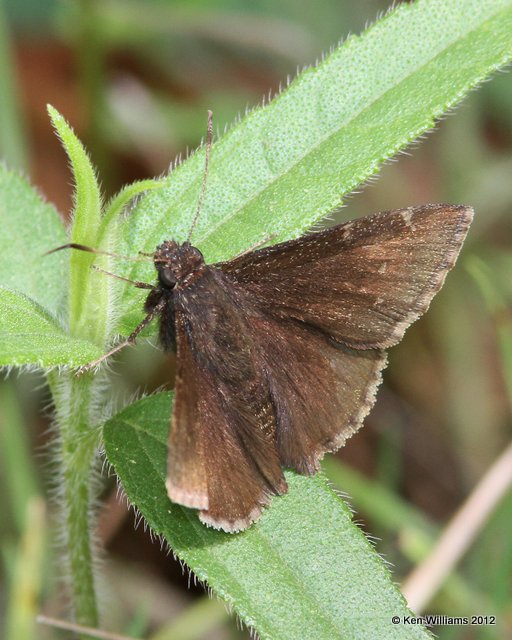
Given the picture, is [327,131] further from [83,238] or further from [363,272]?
[83,238]

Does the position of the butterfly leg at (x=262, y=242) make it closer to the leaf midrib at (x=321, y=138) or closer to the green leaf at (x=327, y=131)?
the green leaf at (x=327, y=131)

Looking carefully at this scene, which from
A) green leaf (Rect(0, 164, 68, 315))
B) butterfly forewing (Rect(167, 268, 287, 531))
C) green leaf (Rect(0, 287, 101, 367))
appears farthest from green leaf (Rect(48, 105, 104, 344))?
green leaf (Rect(0, 164, 68, 315))

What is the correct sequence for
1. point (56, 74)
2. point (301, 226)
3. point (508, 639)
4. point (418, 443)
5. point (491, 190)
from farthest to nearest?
point (56, 74) < point (491, 190) < point (418, 443) < point (508, 639) < point (301, 226)

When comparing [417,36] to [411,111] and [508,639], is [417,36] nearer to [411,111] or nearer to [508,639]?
[411,111]

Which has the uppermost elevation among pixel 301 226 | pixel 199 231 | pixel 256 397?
pixel 301 226

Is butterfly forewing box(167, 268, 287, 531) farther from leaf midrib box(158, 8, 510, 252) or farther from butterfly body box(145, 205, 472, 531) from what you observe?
leaf midrib box(158, 8, 510, 252)

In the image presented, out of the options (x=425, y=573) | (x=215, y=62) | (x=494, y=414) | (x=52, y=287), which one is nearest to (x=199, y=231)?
(x=52, y=287)
